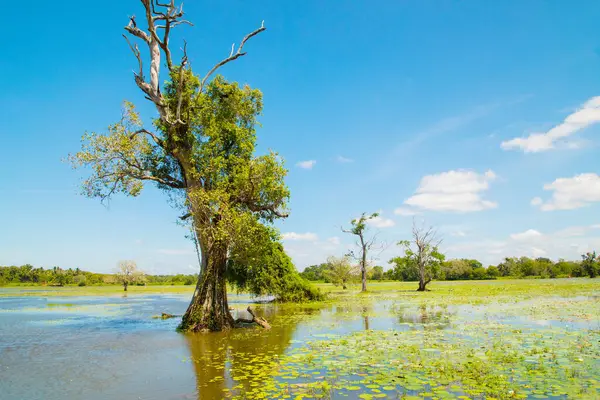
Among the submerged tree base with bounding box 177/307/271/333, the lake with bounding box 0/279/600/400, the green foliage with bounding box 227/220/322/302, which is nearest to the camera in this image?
the lake with bounding box 0/279/600/400

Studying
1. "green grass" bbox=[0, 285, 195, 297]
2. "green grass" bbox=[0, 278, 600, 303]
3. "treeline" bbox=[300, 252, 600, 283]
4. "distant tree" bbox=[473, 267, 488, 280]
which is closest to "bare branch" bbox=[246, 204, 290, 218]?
"green grass" bbox=[0, 278, 600, 303]

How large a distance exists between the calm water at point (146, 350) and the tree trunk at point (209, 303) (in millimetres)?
962

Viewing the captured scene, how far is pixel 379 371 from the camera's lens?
393 inches

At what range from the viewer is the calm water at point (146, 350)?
31.8 ft

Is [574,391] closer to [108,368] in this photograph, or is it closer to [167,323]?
[108,368]

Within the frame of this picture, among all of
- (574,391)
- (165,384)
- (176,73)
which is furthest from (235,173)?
(574,391)

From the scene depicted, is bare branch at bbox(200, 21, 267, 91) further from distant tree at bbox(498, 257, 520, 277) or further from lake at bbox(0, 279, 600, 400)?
distant tree at bbox(498, 257, 520, 277)

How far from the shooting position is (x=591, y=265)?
3457 inches

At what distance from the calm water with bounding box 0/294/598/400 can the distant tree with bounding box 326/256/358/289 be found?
35.4 metres

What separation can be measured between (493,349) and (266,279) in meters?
24.3

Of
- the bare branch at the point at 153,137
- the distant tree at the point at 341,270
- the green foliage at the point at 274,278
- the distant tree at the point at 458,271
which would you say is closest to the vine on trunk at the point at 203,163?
the bare branch at the point at 153,137

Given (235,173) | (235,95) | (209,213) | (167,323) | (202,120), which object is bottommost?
(167,323)

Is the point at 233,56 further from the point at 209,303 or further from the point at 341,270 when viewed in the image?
the point at 341,270

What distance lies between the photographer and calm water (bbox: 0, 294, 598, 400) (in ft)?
31.8
